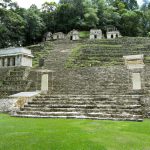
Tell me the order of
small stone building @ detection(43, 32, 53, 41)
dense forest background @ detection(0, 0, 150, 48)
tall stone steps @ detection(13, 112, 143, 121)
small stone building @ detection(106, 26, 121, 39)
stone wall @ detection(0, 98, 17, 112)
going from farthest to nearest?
1. dense forest background @ detection(0, 0, 150, 48)
2. small stone building @ detection(43, 32, 53, 41)
3. small stone building @ detection(106, 26, 121, 39)
4. stone wall @ detection(0, 98, 17, 112)
5. tall stone steps @ detection(13, 112, 143, 121)

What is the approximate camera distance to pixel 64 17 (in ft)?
204

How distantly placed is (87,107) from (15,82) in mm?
6498

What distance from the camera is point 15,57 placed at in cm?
2284

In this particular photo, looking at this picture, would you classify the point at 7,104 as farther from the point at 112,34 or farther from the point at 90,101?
the point at 112,34

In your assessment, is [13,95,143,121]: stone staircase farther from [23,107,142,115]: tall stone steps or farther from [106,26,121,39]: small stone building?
[106,26,121,39]: small stone building

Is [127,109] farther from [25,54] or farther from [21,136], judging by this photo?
[25,54]

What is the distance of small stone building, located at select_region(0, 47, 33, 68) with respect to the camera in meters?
22.5

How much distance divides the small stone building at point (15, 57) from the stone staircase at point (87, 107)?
970 cm

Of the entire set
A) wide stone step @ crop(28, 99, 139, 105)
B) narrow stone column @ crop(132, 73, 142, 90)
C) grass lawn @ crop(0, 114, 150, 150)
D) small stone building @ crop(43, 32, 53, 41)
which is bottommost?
grass lawn @ crop(0, 114, 150, 150)

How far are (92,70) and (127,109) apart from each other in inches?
364

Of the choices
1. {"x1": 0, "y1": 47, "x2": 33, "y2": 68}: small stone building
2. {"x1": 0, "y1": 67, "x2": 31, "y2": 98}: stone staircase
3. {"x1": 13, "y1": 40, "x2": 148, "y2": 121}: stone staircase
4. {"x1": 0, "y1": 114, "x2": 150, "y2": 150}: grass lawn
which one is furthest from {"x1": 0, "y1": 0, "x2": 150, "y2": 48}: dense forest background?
{"x1": 0, "y1": 114, "x2": 150, "y2": 150}: grass lawn

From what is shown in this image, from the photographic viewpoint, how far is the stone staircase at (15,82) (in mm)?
15684

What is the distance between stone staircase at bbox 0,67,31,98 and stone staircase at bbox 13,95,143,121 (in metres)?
2.80

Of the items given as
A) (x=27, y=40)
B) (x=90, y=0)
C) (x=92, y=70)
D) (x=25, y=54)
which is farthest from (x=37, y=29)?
(x=92, y=70)
